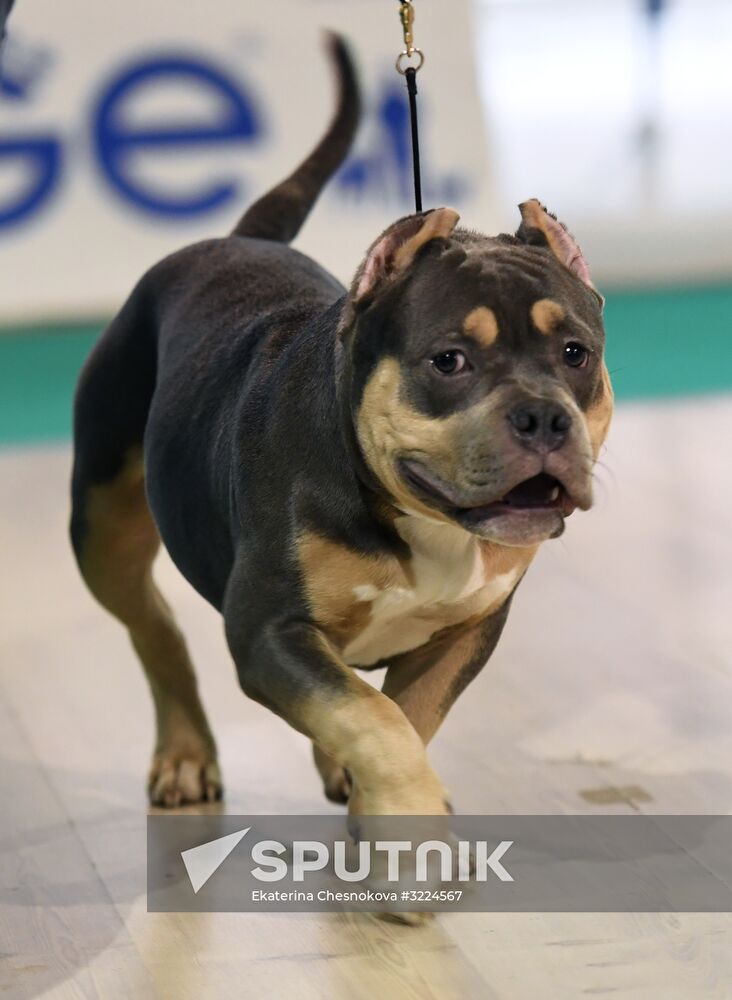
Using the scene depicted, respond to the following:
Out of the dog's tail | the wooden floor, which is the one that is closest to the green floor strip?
the wooden floor

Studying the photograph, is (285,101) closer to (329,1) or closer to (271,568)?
(329,1)

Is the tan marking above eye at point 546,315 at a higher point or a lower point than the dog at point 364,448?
A: higher

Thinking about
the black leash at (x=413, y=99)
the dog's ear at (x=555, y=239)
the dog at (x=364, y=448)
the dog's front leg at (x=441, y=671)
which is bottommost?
the dog's front leg at (x=441, y=671)

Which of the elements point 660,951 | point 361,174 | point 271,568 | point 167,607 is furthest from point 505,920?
point 361,174

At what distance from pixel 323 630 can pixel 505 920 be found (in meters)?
0.60

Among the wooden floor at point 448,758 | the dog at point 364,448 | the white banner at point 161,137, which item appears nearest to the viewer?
the dog at point 364,448

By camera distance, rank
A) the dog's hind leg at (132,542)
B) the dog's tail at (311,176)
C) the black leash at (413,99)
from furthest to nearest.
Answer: the dog's tail at (311,176) → the dog's hind leg at (132,542) → the black leash at (413,99)

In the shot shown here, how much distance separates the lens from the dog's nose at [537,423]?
259 centimetres

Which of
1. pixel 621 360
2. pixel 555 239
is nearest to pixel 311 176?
pixel 555 239

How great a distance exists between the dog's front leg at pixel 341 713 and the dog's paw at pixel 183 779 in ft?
2.61

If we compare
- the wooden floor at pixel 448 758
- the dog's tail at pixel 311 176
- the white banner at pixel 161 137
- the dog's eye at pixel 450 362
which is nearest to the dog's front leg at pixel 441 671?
the wooden floor at pixel 448 758

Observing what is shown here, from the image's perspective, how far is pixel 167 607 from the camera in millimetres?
3830

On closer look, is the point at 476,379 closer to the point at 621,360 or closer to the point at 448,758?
the point at 448,758

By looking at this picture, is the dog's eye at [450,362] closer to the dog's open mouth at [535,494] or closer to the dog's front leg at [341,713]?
the dog's open mouth at [535,494]
